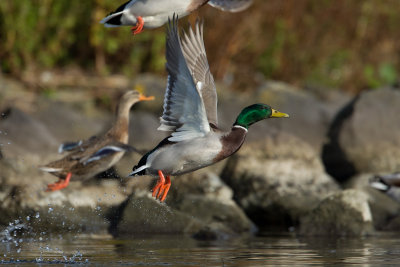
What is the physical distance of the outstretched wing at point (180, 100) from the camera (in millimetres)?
5254

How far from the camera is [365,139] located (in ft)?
34.8

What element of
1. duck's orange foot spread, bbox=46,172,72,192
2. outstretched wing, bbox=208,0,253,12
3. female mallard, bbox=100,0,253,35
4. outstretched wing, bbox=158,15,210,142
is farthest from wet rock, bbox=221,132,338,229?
female mallard, bbox=100,0,253,35

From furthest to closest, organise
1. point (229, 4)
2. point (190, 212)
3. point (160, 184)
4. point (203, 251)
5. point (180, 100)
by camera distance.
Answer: point (190, 212), point (229, 4), point (203, 251), point (160, 184), point (180, 100)

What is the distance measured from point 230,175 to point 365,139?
2151 mm

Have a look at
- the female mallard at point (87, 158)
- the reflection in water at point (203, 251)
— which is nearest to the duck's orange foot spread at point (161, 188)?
the reflection in water at point (203, 251)

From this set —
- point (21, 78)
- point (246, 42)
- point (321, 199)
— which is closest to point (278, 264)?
point (321, 199)

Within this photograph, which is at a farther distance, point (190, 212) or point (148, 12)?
point (190, 212)

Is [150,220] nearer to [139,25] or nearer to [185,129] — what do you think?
[185,129]

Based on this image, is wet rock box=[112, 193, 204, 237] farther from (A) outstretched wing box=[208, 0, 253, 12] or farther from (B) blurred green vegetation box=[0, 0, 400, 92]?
(B) blurred green vegetation box=[0, 0, 400, 92]

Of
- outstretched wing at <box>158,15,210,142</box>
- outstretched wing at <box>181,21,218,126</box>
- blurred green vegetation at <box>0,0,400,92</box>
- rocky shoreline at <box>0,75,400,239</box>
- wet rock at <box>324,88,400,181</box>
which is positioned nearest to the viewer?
outstretched wing at <box>158,15,210,142</box>

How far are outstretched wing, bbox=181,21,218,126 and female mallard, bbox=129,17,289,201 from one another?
10 centimetres

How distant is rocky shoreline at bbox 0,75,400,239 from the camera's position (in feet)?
26.5

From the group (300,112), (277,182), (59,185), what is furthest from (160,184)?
(300,112)

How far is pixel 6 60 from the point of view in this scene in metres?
11.7
